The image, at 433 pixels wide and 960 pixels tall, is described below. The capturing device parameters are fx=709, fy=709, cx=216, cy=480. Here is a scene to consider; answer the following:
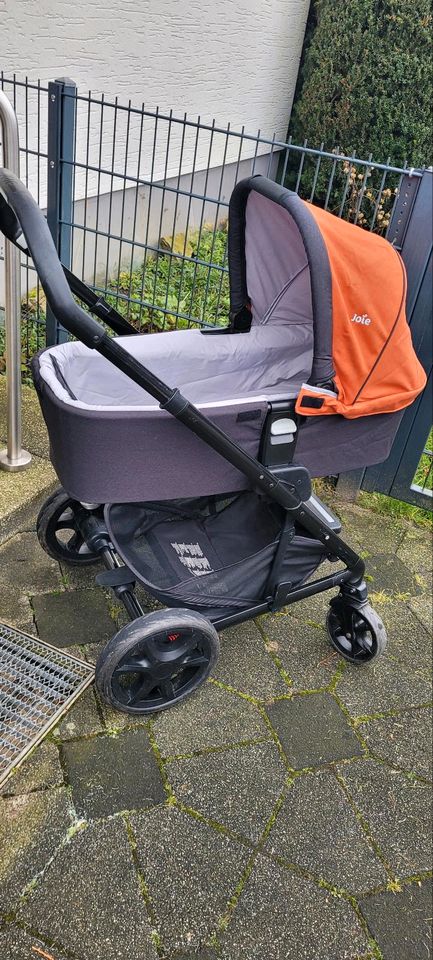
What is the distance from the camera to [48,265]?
1.76 meters

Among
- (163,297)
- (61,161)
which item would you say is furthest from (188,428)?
(163,297)

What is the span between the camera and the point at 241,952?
1.93 meters

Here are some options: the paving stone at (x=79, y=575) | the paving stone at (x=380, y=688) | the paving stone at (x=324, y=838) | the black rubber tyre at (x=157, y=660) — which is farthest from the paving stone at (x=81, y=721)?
the paving stone at (x=380, y=688)

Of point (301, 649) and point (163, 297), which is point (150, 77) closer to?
point (163, 297)

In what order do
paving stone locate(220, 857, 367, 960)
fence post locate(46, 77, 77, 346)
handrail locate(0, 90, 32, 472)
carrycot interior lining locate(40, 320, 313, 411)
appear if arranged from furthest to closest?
fence post locate(46, 77, 77, 346) → handrail locate(0, 90, 32, 472) → carrycot interior lining locate(40, 320, 313, 411) → paving stone locate(220, 857, 367, 960)

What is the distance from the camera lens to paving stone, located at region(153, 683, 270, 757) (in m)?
2.46

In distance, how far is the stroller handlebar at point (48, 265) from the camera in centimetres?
174

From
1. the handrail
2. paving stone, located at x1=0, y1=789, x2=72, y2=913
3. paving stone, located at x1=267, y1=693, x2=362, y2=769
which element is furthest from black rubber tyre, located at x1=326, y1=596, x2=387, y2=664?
the handrail

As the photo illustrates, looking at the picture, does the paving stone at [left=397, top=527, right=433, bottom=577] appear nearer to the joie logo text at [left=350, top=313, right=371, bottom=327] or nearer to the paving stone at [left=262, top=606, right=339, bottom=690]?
the paving stone at [left=262, top=606, right=339, bottom=690]

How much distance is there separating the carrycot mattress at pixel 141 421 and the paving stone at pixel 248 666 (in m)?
0.81

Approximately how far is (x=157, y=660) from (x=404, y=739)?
3.31 ft

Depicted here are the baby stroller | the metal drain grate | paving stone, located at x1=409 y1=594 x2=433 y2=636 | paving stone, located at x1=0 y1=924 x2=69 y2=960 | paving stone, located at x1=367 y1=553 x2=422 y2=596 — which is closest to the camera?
paving stone, located at x1=0 y1=924 x2=69 y2=960

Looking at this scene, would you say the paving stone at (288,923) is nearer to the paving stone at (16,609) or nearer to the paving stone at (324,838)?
the paving stone at (324,838)

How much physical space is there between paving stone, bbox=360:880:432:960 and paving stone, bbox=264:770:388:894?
0.06m
